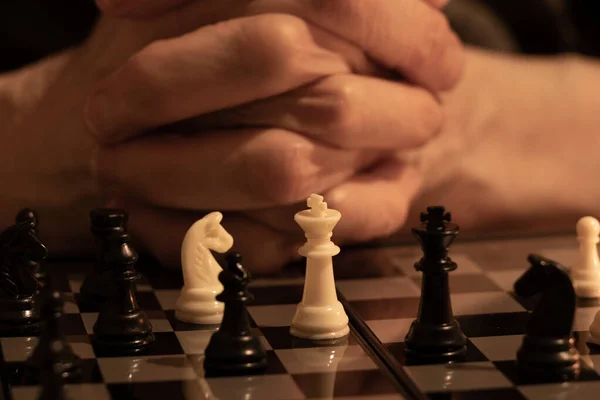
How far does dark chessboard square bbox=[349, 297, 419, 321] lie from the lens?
123 centimetres

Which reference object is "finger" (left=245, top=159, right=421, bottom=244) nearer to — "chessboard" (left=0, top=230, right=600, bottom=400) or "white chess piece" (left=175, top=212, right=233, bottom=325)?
"chessboard" (left=0, top=230, right=600, bottom=400)

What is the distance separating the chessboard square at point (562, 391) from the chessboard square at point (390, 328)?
0.65 feet

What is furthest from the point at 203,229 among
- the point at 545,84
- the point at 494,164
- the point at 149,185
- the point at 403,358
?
the point at 545,84

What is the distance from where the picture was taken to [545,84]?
77.1 inches

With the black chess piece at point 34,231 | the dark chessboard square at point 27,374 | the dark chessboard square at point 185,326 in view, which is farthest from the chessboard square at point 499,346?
the black chess piece at point 34,231

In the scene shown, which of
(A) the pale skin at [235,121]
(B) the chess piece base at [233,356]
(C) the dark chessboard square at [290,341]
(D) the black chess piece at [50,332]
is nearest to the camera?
(D) the black chess piece at [50,332]

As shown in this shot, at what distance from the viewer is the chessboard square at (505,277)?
1376 mm

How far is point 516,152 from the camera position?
183 centimetres

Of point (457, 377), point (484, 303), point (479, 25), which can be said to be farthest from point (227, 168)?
point (479, 25)

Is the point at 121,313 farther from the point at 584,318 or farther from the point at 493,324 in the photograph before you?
the point at 584,318

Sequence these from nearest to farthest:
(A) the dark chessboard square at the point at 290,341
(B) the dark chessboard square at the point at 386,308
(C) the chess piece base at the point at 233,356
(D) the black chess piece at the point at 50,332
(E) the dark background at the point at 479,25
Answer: (D) the black chess piece at the point at 50,332
(C) the chess piece base at the point at 233,356
(A) the dark chessboard square at the point at 290,341
(B) the dark chessboard square at the point at 386,308
(E) the dark background at the point at 479,25

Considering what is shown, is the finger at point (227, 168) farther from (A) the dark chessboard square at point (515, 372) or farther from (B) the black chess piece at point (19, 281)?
(A) the dark chessboard square at point (515, 372)

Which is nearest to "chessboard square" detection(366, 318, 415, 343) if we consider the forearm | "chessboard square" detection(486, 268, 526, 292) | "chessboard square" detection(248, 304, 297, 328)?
"chessboard square" detection(248, 304, 297, 328)

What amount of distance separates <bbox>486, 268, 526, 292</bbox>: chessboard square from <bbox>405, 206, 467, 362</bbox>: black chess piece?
275mm
